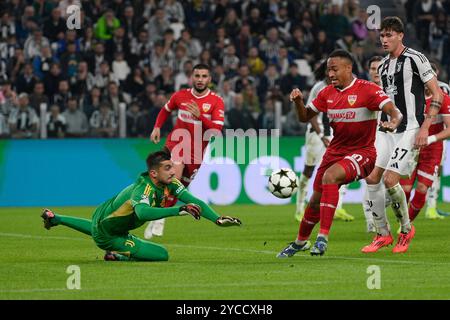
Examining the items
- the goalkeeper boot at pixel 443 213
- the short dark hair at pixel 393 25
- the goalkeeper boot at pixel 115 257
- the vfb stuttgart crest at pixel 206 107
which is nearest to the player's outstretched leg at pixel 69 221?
the goalkeeper boot at pixel 115 257

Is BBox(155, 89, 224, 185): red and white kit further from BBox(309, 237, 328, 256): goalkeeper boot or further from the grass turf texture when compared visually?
BBox(309, 237, 328, 256): goalkeeper boot

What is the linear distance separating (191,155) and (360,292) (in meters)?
6.84

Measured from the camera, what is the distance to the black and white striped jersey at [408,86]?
1215 cm

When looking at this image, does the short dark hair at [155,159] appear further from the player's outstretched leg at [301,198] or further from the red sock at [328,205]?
the player's outstretched leg at [301,198]

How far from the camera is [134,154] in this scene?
2147cm

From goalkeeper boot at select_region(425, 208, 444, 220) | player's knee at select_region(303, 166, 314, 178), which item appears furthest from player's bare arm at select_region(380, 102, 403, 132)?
goalkeeper boot at select_region(425, 208, 444, 220)

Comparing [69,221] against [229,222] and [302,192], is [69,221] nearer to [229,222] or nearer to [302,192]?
[229,222]

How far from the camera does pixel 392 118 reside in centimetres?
1110

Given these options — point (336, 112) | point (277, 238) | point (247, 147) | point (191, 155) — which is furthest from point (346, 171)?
point (247, 147)

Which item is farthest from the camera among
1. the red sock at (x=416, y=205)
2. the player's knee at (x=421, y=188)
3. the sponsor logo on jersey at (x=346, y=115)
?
the player's knee at (x=421, y=188)

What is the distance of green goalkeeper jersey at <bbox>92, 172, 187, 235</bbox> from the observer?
430 inches

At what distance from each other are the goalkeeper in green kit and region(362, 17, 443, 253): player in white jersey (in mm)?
2364

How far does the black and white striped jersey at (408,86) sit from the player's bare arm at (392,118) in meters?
1.05

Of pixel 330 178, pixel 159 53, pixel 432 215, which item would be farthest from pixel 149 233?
pixel 159 53
